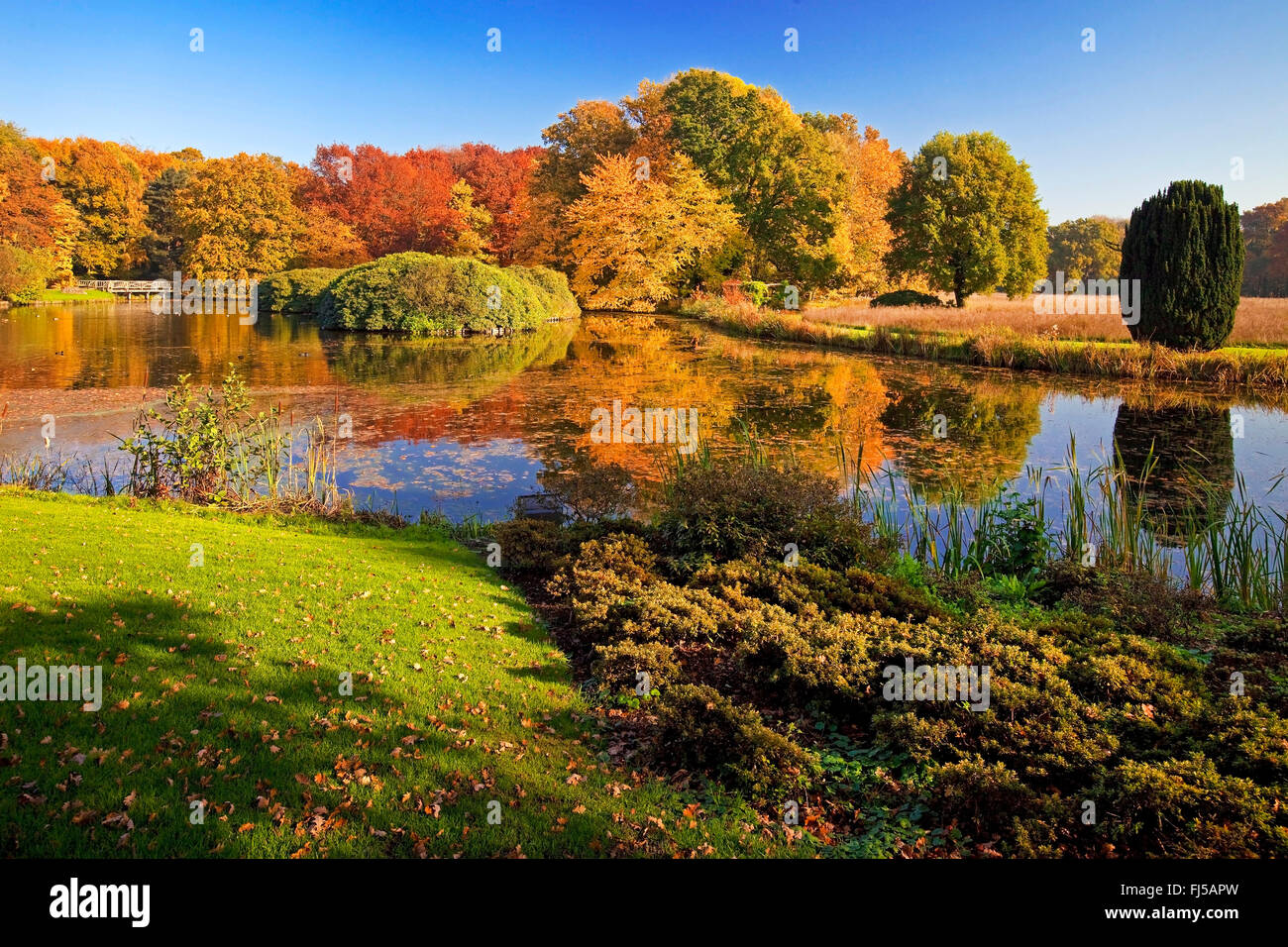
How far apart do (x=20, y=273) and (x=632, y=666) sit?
50817 millimetres

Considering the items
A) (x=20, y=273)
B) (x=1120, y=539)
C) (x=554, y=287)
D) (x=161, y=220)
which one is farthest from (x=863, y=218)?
(x=161, y=220)

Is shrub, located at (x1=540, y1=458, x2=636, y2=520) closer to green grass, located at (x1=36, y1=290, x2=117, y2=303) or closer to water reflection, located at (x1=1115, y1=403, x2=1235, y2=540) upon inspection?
water reflection, located at (x1=1115, y1=403, x2=1235, y2=540)

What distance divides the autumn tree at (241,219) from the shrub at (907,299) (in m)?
39.3

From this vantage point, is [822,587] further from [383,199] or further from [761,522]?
[383,199]

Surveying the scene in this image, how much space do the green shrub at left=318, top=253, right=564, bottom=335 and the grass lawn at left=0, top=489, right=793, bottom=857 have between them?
2581cm

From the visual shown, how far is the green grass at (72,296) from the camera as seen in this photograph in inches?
1762

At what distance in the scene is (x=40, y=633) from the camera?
163 inches

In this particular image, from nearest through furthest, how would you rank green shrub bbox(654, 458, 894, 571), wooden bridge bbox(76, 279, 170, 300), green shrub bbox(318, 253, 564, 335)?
green shrub bbox(654, 458, 894, 571) < green shrub bbox(318, 253, 564, 335) < wooden bridge bbox(76, 279, 170, 300)

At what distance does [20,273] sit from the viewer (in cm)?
4122

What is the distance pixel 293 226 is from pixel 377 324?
90.3 ft

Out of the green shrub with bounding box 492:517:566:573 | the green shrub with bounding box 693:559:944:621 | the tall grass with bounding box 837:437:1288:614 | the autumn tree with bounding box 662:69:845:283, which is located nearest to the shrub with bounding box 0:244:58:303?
the autumn tree with bounding box 662:69:845:283

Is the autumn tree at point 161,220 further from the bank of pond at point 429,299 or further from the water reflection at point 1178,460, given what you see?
the water reflection at point 1178,460

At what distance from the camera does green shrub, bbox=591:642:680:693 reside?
4.72 meters
